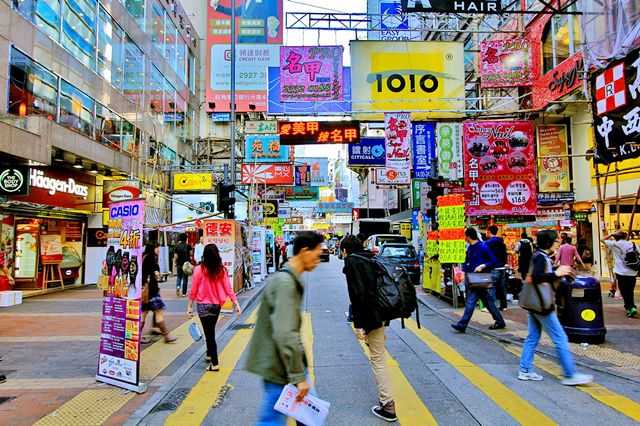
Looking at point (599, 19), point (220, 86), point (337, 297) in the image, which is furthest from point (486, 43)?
point (220, 86)

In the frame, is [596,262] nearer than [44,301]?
No

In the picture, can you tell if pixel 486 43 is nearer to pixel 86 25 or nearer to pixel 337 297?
pixel 337 297

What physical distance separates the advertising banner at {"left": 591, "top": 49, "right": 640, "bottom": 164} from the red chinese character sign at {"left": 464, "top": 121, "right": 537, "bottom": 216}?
7312mm

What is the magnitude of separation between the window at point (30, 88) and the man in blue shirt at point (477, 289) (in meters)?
12.1

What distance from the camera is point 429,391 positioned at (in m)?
5.46

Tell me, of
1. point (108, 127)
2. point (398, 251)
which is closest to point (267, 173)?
point (108, 127)

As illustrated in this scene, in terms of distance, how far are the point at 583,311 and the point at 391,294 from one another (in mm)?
4373

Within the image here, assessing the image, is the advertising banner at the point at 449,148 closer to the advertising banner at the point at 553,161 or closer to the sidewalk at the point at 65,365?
the advertising banner at the point at 553,161

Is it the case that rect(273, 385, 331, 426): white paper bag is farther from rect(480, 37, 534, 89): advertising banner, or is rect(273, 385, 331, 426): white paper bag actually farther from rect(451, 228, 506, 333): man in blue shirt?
rect(480, 37, 534, 89): advertising banner

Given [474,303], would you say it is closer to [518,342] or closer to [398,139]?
[518,342]

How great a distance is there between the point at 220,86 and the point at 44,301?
23.9m

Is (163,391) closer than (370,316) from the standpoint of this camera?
No

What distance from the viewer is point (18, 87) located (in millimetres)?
13164

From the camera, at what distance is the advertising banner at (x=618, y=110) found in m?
6.97
